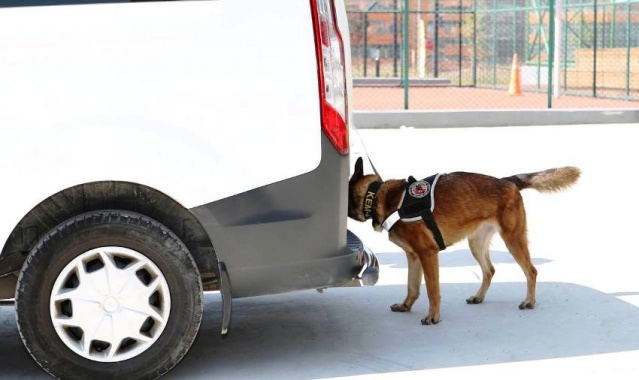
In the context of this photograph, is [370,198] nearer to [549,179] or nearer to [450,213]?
[450,213]

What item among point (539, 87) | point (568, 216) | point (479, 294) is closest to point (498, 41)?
point (539, 87)

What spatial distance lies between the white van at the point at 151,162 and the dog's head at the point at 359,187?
89cm

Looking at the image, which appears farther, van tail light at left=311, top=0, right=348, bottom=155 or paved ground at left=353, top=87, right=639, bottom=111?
paved ground at left=353, top=87, right=639, bottom=111

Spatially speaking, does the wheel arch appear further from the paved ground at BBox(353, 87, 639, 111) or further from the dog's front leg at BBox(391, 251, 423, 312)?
the paved ground at BBox(353, 87, 639, 111)

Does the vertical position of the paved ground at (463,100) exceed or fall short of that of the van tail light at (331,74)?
it falls short

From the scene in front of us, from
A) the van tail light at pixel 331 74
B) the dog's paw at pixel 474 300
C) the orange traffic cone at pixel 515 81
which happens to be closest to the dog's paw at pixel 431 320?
the dog's paw at pixel 474 300

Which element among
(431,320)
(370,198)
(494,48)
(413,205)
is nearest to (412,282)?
(431,320)

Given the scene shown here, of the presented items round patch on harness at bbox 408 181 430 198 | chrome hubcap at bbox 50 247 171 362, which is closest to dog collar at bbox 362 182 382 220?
round patch on harness at bbox 408 181 430 198

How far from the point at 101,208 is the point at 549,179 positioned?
267 centimetres

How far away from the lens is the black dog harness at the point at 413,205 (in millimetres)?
5785

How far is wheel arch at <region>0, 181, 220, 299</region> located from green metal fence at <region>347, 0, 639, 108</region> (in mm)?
14271

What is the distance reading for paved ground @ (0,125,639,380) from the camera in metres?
5.17

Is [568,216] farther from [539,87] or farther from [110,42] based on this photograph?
[539,87]

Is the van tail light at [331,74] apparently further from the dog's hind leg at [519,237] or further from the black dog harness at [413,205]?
the dog's hind leg at [519,237]
